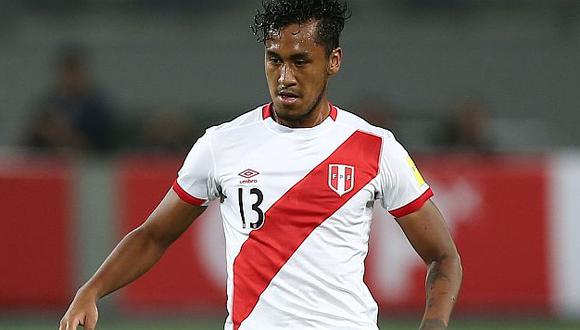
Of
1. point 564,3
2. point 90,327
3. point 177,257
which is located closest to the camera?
point 90,327

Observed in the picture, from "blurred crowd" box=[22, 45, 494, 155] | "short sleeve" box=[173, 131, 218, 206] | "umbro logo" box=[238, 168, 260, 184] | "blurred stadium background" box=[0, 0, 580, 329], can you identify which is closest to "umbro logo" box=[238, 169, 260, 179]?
"umbro logo" box=[238, 168, 260, 184]

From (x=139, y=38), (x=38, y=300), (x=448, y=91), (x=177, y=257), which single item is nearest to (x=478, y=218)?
(x=177, y=257)

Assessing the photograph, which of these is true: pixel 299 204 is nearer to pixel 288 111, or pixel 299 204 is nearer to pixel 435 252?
pixel 288 111

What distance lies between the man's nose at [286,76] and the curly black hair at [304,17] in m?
0.13

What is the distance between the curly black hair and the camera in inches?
181

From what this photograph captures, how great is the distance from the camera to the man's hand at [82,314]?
4593 millimetres

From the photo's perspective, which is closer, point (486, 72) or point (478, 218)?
point (478, 218)

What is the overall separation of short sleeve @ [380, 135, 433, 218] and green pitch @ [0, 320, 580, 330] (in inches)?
210

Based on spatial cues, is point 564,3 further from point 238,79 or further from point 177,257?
point 177,257

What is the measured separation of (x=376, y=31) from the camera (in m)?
16.7

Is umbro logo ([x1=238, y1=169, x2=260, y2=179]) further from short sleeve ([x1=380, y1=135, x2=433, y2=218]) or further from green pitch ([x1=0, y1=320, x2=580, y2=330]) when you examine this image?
green pitch ([x1=0, y1=320, x2=580, y2=330])

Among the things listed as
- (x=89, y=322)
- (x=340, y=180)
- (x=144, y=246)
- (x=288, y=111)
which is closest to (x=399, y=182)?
(x=340, y=180)

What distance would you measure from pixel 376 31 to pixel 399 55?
41cm

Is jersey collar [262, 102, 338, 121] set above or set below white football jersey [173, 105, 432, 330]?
above
